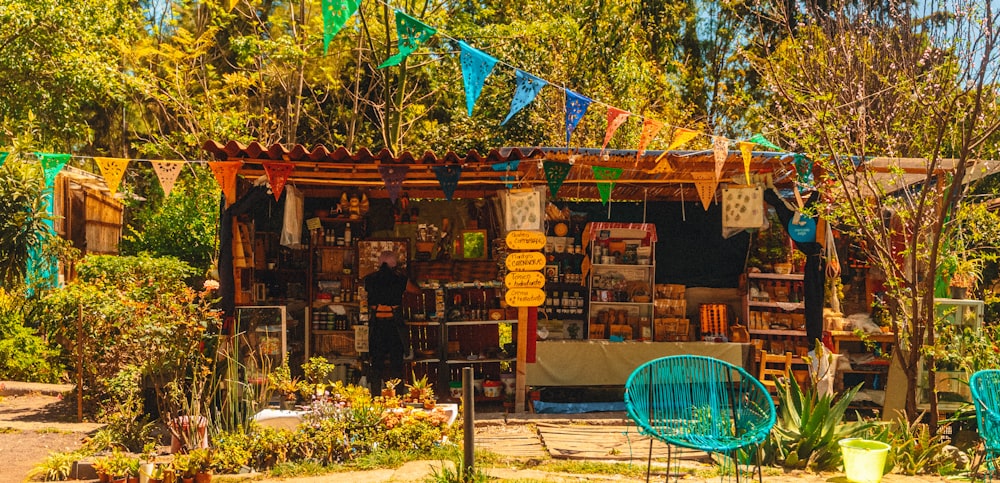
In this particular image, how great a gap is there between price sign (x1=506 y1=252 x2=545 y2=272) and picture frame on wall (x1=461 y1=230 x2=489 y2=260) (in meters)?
1.63

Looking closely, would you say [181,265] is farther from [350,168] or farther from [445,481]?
[445,481]

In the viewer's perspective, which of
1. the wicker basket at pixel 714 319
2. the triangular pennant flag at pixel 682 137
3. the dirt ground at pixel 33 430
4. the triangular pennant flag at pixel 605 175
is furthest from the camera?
the wicker basket at pixel 714 319

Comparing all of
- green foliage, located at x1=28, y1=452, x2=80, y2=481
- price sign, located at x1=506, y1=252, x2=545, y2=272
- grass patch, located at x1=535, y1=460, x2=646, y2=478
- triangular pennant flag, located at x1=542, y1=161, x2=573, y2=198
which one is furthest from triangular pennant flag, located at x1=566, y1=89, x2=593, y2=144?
green foliage, located at x1=28, y1=452, x2=80, y2=481

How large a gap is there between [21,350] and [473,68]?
282 inches

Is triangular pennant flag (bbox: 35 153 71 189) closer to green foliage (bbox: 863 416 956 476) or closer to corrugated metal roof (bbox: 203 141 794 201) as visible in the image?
corrugated metal roof (bbox: 203 141 794 201)

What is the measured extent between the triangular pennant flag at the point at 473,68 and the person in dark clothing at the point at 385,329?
2.67 metres

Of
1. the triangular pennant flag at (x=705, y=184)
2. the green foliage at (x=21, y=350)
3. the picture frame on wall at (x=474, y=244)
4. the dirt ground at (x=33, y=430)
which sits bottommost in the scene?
the dirt ground at (x=33, y=430)

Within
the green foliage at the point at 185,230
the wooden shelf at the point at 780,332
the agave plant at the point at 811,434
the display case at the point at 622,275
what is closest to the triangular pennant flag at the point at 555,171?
the display case at the point at 622,275

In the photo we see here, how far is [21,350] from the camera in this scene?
11461 mm

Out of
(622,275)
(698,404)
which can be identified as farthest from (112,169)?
(698,404)

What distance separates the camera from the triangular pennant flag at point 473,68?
842 centimetres

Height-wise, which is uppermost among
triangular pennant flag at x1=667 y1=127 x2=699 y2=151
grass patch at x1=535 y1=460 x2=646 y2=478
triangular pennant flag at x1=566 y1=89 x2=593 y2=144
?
triangular pennant flag at x1=566 y1=89 x2=593 y2=144

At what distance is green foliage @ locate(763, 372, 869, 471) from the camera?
21.6 feet

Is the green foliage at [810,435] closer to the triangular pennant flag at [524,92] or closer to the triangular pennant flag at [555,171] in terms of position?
the triangular pennant flag at [555,171]
